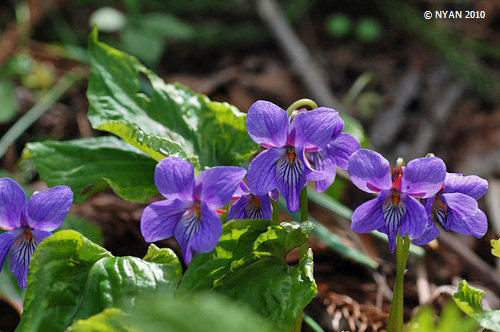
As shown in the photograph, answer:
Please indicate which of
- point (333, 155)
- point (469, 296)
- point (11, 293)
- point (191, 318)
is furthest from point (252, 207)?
point (11, 293)

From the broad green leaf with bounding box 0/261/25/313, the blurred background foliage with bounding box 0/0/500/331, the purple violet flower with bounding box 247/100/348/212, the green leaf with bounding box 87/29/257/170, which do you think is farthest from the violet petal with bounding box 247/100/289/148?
the blurred background foliage with bounding box 0/0/500/331

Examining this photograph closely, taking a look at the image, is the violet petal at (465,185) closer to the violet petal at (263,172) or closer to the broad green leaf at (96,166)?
the violet petal at (263,172)

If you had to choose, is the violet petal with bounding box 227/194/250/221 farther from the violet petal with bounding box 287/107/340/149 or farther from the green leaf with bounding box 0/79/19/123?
the green leaf with bounding box 0/79/19/123

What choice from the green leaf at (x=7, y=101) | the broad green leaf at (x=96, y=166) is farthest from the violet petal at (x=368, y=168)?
the green leaf at (x=7, y=101)

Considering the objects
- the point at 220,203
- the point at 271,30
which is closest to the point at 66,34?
the point at 271,30

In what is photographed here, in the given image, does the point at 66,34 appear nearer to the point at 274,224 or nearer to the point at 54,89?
the point at 54,89
